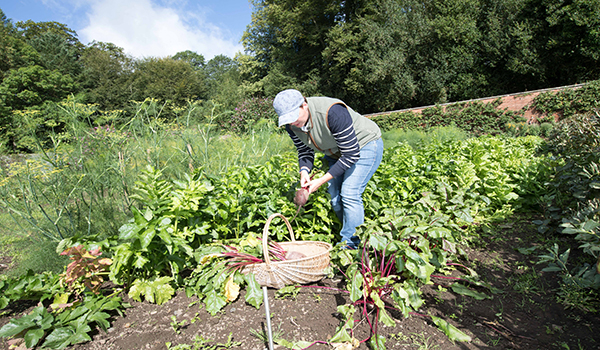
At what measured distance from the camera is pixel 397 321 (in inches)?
70.2

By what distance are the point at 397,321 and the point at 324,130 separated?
134 centimetres

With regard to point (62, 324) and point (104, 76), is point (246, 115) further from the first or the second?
point (104, 76)

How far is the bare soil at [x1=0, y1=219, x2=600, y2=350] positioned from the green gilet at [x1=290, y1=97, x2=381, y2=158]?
1.05 meters

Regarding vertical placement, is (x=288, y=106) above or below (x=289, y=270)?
above

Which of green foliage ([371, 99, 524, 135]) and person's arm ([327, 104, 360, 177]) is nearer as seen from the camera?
person's arm ([327, 104, 360, 177])

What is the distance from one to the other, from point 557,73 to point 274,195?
18.3m

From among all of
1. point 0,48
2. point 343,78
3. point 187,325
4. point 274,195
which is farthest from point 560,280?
point 0,48

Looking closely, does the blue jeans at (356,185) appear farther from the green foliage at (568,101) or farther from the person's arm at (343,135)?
the green foliage at (568,101)

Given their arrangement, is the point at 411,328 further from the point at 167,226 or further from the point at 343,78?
the point at 343,78

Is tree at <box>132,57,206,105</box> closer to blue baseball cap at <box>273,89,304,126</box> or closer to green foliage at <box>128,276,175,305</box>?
green foliage at <box>128,276,175,305</box>

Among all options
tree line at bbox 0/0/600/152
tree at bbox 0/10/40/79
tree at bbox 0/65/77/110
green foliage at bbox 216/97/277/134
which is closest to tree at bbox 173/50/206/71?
tree line at bbox 0/0/600/152

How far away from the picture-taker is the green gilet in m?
2.10

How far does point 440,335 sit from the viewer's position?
5.40ft

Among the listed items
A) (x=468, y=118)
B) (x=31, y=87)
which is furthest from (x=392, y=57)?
(x=31, y=87)
